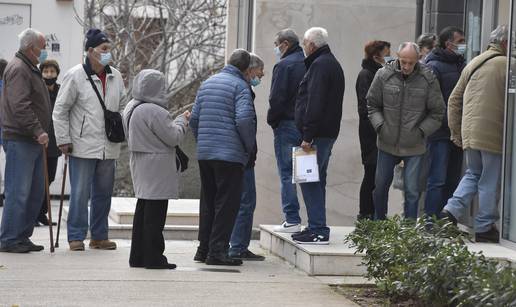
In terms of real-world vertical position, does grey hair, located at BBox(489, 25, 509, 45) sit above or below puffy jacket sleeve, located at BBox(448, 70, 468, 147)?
above

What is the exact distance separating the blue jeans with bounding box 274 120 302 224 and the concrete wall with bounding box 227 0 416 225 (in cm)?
203

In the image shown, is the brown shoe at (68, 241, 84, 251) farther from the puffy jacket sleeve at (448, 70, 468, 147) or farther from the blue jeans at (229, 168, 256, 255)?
the puffy jacket sleeve at (448, 70, 468, 147)

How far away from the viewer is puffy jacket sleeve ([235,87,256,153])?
991 centimetres

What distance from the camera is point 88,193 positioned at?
1110 centimetres

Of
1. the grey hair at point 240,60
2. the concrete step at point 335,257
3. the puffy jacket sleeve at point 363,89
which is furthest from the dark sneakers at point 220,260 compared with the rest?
the puffy jacket sleeve at point 363,89

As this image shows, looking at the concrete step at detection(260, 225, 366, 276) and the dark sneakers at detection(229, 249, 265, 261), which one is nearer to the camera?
the concrete step at detection(260, 225, 366, 276)

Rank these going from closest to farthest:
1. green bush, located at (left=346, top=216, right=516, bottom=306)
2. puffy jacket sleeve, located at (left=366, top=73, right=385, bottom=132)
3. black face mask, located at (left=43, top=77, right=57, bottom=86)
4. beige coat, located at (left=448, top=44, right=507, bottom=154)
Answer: green bush, located at (left=346, top=216, right=516, bottom=306), beige coat, located at (left=448, top=44, right=507, bottom=154), puffy jacket sleeve, located at (left=366, top=73, right=385, bottom=132), black face mask, located at (left=43, top=77, right=57, bottom=86)

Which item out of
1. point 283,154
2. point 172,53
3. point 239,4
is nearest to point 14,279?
point 283,154

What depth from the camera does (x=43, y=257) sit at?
34.6 feet

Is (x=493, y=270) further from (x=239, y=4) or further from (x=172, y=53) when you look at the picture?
(x=172, y=53)

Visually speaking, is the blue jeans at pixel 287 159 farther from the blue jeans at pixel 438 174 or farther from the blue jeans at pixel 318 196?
the blue jeans at pixel 438 174

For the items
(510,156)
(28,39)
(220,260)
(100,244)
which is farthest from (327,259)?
(28,39)

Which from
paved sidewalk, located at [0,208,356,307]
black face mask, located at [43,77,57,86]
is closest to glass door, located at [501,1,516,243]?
paved sidewalk, located at [0,208,356,307]

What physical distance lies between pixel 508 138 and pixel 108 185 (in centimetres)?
372
